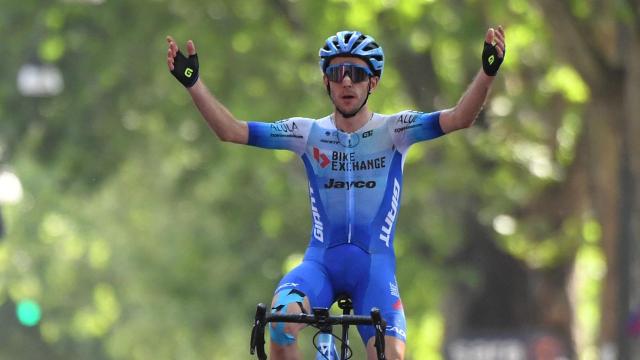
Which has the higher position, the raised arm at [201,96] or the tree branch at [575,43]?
the tree branch at [575,43]

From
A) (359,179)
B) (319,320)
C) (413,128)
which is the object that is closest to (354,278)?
(359,179)

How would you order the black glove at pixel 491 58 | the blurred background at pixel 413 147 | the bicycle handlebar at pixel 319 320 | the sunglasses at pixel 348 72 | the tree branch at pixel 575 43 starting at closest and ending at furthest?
1. the bicycle handlebar at pixel 319 320
2. the black glove at pixel 491 58
3. the sunglasses at pixel 348 72
4. the tree branch at pixel 575 43
5. the blurred background at pixel 413 147

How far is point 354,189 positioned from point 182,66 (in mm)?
1132

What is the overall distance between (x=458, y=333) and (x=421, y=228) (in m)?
2.28

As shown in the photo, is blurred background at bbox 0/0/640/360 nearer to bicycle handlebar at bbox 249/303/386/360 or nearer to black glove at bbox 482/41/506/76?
black glove at bbox 482/41/506/76

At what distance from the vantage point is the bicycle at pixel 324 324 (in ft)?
31.3

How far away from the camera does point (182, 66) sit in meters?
10.5

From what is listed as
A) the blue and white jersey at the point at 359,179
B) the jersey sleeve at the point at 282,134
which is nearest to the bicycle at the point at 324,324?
the blue and white jersey at the point at 359,179

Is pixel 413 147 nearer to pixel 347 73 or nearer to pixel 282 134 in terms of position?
pixel 282 134

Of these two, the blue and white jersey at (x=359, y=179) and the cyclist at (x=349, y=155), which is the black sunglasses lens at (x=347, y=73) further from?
the blue and white jersey at (x=359, y=179)

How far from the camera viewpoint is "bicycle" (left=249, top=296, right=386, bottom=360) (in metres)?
9.53

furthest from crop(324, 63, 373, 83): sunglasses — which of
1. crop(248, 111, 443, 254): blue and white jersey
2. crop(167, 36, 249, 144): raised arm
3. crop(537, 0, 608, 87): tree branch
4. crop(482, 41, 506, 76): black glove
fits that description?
crop(537, 0, 608, 87): tree branch

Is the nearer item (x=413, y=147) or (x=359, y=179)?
(x=359, y=179)

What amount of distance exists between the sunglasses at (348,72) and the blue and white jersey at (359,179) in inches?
12.4
